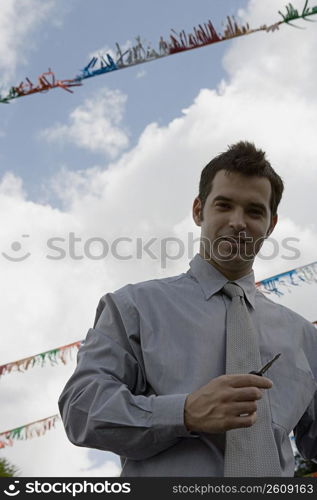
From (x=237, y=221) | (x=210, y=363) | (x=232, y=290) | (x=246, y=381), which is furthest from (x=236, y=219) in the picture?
(x=246, y=381)

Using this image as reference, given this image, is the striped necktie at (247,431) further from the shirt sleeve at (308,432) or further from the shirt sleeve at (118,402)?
the shirt sleeve at (308,432)

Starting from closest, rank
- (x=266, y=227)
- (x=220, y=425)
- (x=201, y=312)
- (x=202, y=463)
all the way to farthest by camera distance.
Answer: (x=220, y=425)
(x=202, y=463)
(x=201, y=312)
(x=266, y=227)

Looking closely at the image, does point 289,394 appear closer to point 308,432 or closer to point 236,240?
point 308,432

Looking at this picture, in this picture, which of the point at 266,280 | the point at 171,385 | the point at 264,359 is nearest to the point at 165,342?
the point at 171,385

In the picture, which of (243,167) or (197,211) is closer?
(243,167)

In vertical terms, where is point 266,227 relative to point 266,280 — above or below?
below

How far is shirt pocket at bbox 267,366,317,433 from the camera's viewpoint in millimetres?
1800

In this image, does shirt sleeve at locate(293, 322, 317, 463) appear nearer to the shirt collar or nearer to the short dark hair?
the shirt collar

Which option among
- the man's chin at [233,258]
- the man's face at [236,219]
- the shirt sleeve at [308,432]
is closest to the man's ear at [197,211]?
the man's face at [236,219]

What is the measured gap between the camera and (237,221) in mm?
1984

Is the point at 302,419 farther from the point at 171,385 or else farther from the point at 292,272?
the point at 292,272

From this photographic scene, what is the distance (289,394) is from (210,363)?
0.29m

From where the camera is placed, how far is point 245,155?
216 cm
